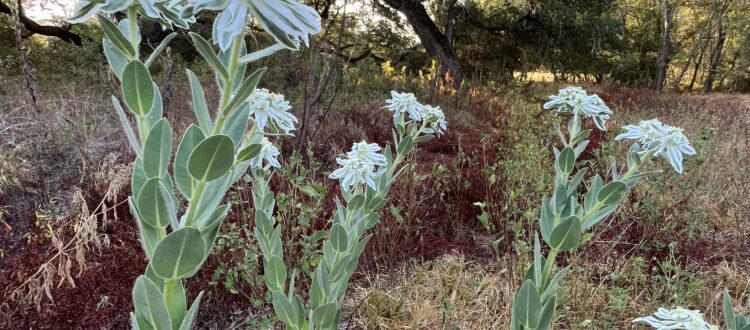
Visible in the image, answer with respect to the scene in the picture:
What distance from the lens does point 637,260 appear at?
2098 millimetres

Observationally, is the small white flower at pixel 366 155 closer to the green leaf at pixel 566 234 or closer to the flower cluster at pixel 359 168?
the flower cluster at pixel 359 168

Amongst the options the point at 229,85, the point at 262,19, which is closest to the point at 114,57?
the point at 229,85

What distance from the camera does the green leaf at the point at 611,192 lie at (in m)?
0.99

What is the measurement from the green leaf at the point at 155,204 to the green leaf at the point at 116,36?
153mm

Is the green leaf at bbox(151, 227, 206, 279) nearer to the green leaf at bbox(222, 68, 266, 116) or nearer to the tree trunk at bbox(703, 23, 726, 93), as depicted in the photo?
the green leaf at bbox(222, 68, 266, 116)

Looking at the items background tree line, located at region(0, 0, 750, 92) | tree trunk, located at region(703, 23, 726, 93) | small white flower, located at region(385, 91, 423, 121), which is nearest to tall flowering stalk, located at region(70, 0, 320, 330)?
small white flower, located at region(385, 91, 423, 121)

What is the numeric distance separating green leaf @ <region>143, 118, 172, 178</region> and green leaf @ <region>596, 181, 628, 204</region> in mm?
827

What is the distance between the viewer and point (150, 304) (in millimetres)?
539

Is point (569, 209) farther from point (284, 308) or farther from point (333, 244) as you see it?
point (284, 308)

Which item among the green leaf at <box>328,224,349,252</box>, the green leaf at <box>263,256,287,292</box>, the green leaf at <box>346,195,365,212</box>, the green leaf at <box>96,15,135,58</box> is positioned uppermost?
the green leaf at <box>96,15,135,58</box>

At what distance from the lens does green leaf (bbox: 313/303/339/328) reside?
1.05m

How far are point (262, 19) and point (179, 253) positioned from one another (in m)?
0.27

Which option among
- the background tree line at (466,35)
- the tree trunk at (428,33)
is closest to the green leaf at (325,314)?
the background tree line at (466,35)

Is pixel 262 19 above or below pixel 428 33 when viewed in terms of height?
below
